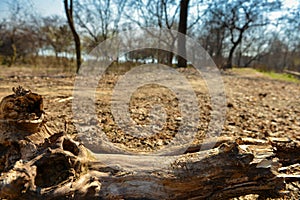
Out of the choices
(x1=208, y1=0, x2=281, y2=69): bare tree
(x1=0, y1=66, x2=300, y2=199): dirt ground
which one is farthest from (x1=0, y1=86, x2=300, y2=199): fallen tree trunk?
(x1=208, y1=0, x2=281, y2=69): bare tree

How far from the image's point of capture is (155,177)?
122 centimetres

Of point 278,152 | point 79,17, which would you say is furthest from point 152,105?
point 79,17

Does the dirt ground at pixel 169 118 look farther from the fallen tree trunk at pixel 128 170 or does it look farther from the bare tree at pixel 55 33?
the bare tree at pixel 55 33

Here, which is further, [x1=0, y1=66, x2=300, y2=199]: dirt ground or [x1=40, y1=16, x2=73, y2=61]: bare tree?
[x1=40, y1=16, x2=73, y2=61]: bare tree

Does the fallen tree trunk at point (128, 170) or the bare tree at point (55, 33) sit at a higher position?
the bare tree at point (55, 33)

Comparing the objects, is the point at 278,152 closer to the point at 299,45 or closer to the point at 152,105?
the point at 152,105

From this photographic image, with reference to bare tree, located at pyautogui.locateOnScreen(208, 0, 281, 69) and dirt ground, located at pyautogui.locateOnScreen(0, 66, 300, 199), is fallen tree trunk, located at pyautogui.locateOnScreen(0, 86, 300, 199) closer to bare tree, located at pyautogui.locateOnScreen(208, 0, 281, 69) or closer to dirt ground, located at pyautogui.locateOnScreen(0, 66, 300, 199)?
dirt ground, located at pyautogui.locateOnScreen(0, 66, 300, 199)

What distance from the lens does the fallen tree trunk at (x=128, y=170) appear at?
43.2 inches

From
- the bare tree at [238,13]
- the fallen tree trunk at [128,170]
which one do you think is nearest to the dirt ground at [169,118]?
the fallen tree trunk at [128,170]

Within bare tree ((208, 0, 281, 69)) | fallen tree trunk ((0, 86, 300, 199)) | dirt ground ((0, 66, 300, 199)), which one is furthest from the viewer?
bare tree ((208, 0, 281, 69))

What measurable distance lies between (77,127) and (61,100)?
1.43m

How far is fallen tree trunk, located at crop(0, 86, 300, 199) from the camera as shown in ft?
3.60

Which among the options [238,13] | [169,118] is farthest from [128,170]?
[238,13]

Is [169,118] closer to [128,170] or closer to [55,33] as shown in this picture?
[128,170]
